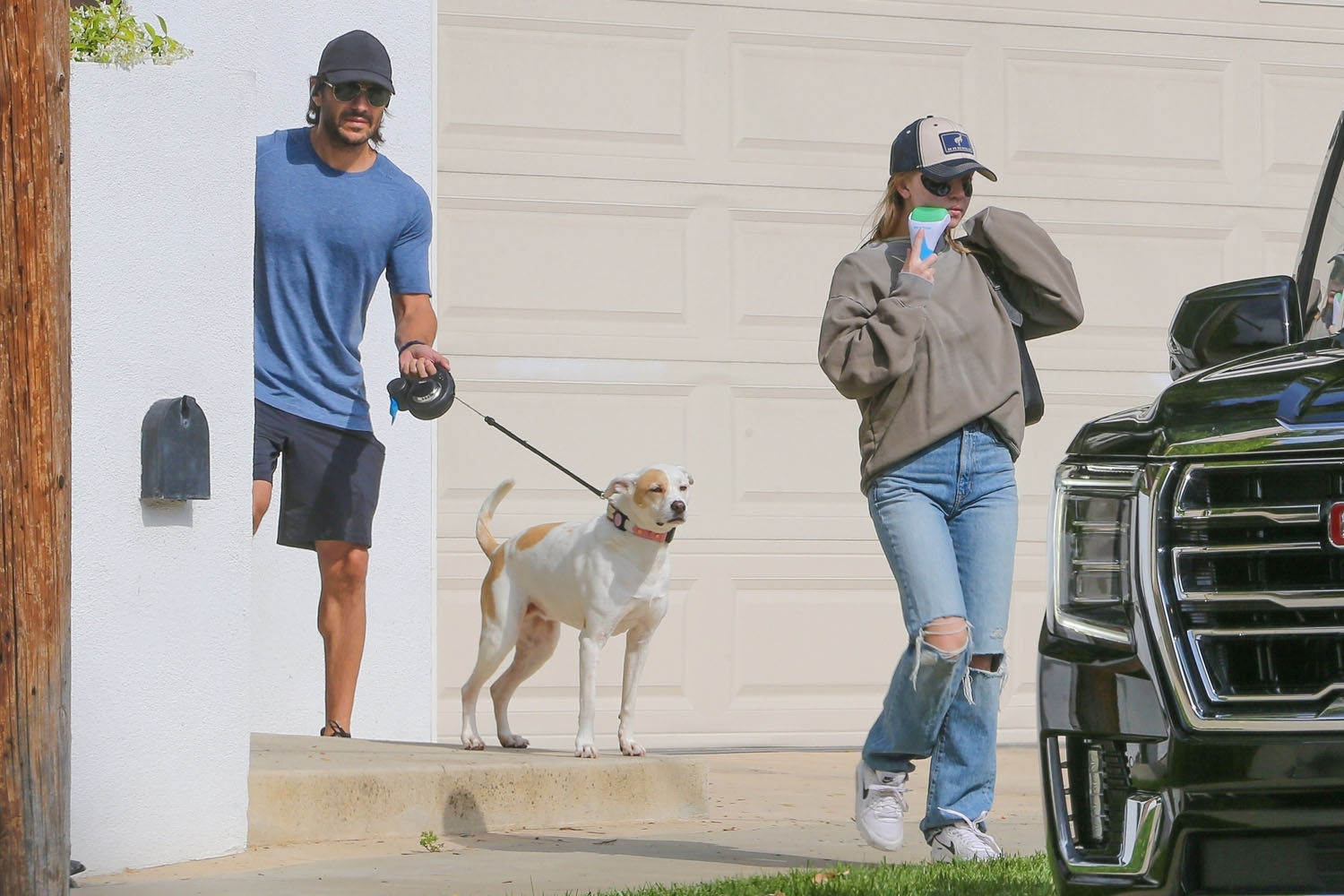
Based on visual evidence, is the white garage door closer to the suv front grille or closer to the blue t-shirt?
the blue t-shirt

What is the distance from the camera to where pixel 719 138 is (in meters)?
7.92

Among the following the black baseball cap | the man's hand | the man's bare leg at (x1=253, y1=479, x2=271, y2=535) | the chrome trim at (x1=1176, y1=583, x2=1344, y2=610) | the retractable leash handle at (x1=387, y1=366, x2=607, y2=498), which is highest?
the black baseball cap

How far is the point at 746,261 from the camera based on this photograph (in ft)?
26.0

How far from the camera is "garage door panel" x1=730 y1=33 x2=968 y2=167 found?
26.1ft

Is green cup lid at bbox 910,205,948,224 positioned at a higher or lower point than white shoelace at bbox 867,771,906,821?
higher

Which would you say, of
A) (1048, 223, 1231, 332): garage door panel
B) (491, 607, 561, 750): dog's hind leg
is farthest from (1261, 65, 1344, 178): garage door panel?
(491, 607, 561, 750): dog's hind leg

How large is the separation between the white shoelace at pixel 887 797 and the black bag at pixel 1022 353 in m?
0.88

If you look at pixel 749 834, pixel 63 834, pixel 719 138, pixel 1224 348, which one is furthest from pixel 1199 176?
pixel 63 834

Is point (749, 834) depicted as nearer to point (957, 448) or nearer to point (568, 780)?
point (568, 780)

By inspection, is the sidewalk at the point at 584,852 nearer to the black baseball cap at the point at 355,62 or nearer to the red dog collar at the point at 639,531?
the red dog collar at the point at 639,531

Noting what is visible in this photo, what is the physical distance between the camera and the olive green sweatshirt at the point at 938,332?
427cm

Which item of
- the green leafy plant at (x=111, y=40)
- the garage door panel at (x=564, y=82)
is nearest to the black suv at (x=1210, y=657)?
the green leafy plant at (x=111, y=40)

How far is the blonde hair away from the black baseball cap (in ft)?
6.20

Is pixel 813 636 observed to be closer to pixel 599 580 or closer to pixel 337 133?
pixel 599 580
